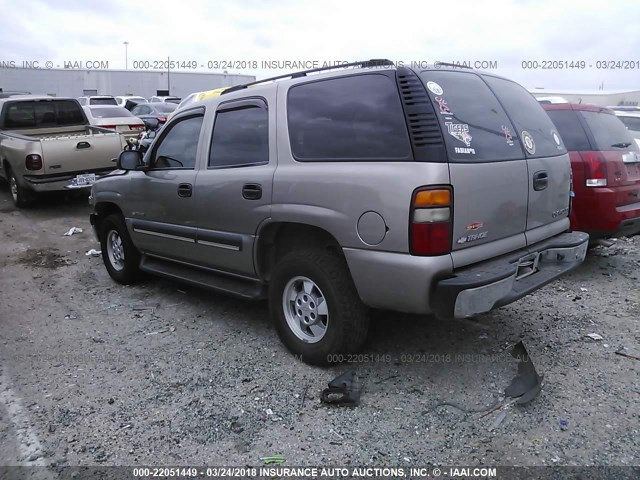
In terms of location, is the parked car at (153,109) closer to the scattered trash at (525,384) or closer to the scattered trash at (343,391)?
the scattered trash at (343,391)

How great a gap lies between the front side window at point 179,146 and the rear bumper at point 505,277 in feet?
8.26

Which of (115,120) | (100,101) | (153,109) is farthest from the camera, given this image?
(100,101)

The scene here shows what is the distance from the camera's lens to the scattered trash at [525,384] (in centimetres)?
317

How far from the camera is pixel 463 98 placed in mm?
3287

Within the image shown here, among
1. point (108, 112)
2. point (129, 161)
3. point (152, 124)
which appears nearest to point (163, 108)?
point (152, 124)

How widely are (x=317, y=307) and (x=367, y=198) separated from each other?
898 millimetres

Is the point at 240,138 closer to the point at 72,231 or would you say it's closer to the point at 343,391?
the point at 343,391

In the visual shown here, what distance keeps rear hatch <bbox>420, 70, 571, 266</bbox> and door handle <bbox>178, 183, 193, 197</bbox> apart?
85.6 inches

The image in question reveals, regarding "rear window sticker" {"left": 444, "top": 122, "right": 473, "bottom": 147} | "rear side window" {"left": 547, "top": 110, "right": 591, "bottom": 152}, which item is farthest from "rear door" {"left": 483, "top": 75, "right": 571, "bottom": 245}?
"rear side window" {"left": 547, "top": 110, "right": 591, "bottom": 152}

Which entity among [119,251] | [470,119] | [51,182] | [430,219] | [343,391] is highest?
[470,119]

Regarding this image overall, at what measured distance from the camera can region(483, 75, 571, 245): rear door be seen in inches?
140

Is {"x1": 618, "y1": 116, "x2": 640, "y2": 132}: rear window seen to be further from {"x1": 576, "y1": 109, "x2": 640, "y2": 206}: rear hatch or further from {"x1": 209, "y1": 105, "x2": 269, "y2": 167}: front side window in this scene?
{"x1": 209, "y1": 105, "x2": 269, "y2": 167}: front side window

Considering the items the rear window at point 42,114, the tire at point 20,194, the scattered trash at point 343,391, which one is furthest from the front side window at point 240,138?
the rear window at point 42,114

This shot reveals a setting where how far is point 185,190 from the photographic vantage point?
4430mm
